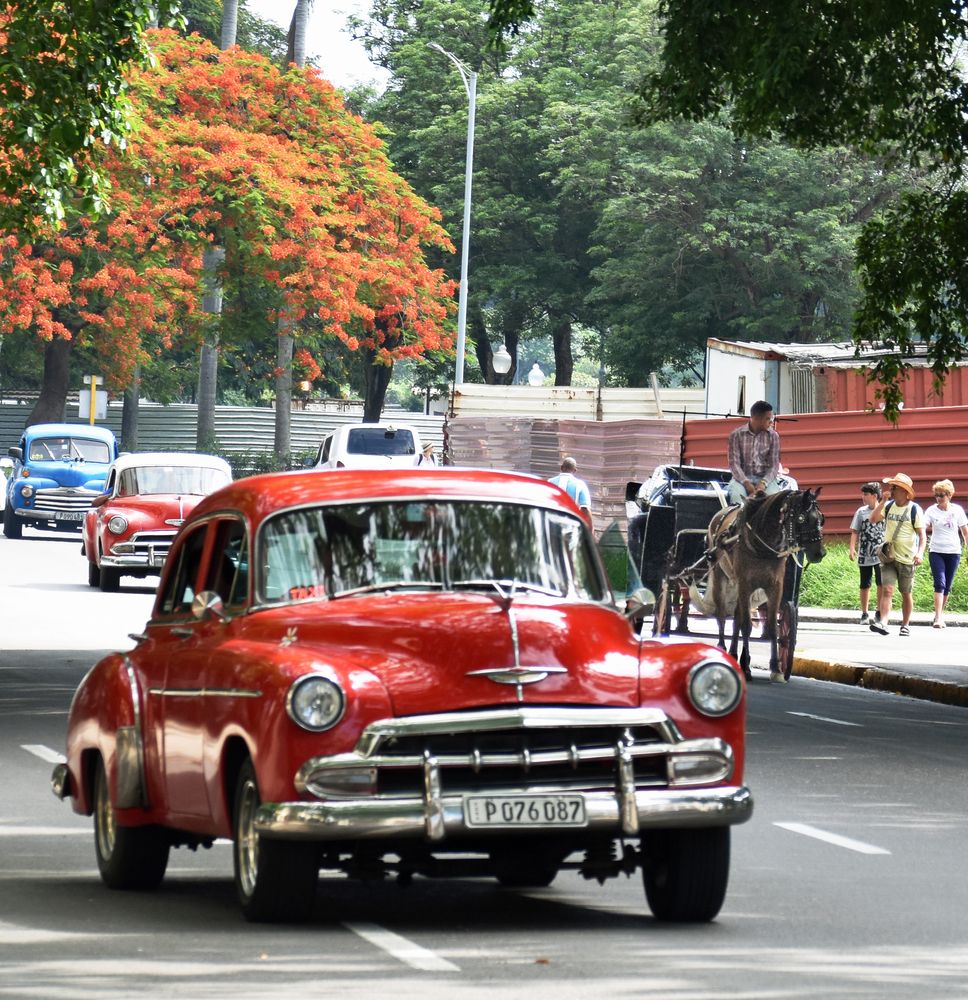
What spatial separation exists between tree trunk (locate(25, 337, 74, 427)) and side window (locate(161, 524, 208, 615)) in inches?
2165

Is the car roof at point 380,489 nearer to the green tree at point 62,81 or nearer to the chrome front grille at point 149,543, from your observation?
the green tree at point 62,81

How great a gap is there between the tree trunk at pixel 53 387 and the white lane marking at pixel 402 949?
5677 centimetres

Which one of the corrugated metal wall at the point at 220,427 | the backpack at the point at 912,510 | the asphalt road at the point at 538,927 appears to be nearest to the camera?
the asphalt road at the point at 538,927

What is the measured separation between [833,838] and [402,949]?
3.92 m

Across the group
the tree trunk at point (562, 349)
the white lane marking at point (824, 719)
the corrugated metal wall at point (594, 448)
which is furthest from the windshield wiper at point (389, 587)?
the tree trunk at point (562, 349)

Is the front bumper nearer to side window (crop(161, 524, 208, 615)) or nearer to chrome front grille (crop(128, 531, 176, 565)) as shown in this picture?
side window (crop(161, 524, 208, 615))

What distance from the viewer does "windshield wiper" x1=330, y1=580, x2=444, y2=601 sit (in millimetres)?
8992

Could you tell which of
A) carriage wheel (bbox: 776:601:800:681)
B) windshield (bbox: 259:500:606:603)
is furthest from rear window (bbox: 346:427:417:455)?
windshield (bbox: 259:500:606:603)

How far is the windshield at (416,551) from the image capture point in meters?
9.08

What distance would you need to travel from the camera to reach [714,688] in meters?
8.52

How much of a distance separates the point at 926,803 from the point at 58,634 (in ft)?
Result: 43.8

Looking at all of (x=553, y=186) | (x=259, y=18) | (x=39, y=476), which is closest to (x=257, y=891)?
(x=39, y=476)

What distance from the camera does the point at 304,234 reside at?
194ft

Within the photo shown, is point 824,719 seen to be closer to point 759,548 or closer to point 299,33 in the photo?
point 759,548
